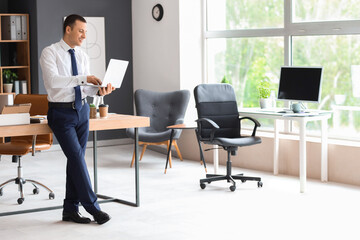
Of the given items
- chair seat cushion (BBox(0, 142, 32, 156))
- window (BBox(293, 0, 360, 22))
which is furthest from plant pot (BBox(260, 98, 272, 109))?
chair seat cushion (BBox(0, 142, 32, 156))

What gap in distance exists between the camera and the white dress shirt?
181 inches

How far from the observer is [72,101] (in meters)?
4.68

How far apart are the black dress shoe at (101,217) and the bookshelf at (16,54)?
4373 mm

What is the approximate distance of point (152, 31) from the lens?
873cm

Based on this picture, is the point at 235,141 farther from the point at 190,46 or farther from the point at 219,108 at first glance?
the point at 190,46

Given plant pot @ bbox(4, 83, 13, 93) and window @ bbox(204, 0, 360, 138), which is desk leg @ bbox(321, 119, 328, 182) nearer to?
window @ bbox(204, 0, 360, 138)

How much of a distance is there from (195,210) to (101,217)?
0.86 m

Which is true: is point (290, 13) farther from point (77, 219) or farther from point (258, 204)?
point (77, 219)

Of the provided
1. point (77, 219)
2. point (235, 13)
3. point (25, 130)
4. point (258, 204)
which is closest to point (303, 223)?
point (258, 204)

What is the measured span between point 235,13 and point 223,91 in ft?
5.95

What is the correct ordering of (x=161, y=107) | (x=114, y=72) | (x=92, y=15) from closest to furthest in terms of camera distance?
(x=114, y=72), (x=161, y=107), (x=92, y=15)

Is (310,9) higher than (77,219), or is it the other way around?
(310,9)

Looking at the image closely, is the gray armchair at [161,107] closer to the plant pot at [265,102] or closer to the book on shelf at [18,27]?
the plant pot at [265,102]

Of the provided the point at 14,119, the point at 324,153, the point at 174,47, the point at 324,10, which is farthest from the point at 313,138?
the point at 14,119
